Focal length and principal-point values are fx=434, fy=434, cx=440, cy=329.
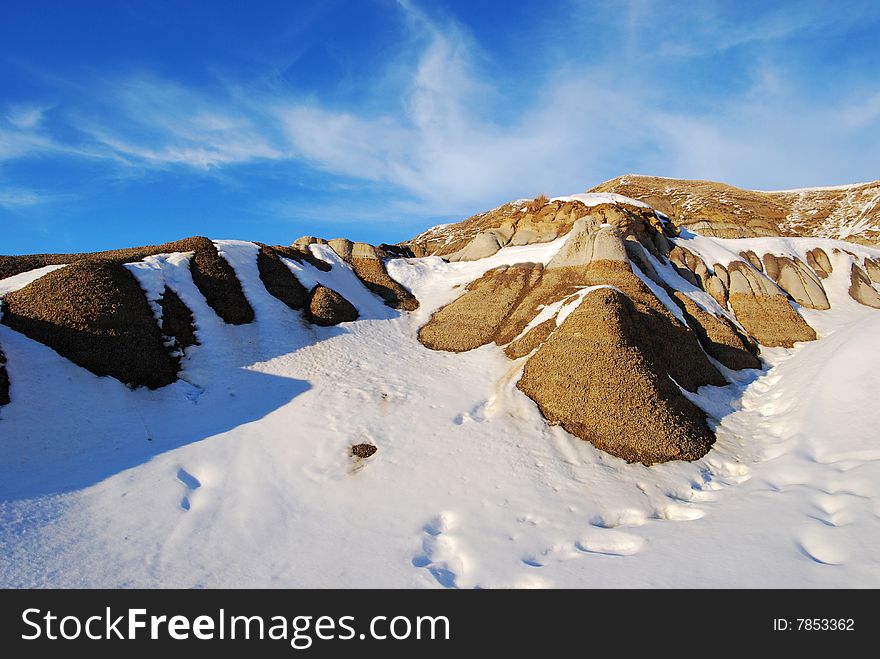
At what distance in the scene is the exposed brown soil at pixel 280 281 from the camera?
27766mm

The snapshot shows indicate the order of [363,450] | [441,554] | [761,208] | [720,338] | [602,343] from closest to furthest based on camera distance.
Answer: [441,554], [363,450], [602,343], [720,338], [761,208]

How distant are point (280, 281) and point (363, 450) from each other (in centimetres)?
1704

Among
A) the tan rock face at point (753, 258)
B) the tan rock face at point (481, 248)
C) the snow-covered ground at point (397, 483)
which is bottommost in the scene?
the snow-covered ground at point (397, 483)

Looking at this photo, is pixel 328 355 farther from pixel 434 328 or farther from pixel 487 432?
pixel 487 432

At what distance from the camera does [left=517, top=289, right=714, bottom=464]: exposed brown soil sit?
52.5 ft

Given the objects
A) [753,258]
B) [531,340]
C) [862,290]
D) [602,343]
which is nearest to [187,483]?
[602,343]

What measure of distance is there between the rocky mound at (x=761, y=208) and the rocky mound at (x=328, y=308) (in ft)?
203

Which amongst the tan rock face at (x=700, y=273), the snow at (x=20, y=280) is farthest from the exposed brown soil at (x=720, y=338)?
the snow at (x=20, y=280)

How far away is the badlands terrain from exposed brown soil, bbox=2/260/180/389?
0.33ft

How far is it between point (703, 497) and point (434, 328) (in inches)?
723

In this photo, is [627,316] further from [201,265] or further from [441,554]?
[201,265]

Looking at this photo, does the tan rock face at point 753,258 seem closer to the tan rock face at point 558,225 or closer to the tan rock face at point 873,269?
the tan rock face at point 558,225

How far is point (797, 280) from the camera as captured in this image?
43.1m
